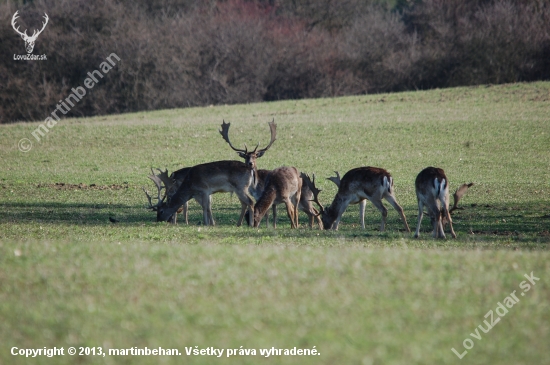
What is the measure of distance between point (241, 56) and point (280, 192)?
3621 centimetres

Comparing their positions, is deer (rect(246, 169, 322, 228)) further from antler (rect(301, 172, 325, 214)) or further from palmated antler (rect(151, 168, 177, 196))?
palmated antler (rect(151, 168, 177, 196))

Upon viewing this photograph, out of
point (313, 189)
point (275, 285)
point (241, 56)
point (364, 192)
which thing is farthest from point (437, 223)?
point (241, 56)

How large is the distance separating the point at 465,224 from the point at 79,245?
915cm

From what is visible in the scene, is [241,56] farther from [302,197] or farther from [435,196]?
[435,196]

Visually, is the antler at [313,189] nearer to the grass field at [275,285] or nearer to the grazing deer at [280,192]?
the grazing deer at [280,192]

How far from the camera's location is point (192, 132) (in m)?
32.9

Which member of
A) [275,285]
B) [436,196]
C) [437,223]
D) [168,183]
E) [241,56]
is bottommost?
[275,285]

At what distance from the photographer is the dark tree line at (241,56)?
156 ft

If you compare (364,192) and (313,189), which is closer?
(364,192)

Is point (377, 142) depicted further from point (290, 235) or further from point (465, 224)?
point (290, 235)

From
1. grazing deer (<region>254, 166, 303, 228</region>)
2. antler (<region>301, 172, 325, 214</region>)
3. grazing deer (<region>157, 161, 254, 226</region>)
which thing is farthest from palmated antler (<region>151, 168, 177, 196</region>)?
antler (<region>301, 172, 325, 214</region>)

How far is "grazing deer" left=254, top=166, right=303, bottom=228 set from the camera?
15.9m

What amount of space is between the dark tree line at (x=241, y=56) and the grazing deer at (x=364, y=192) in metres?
33.0

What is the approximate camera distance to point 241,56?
168 ft
